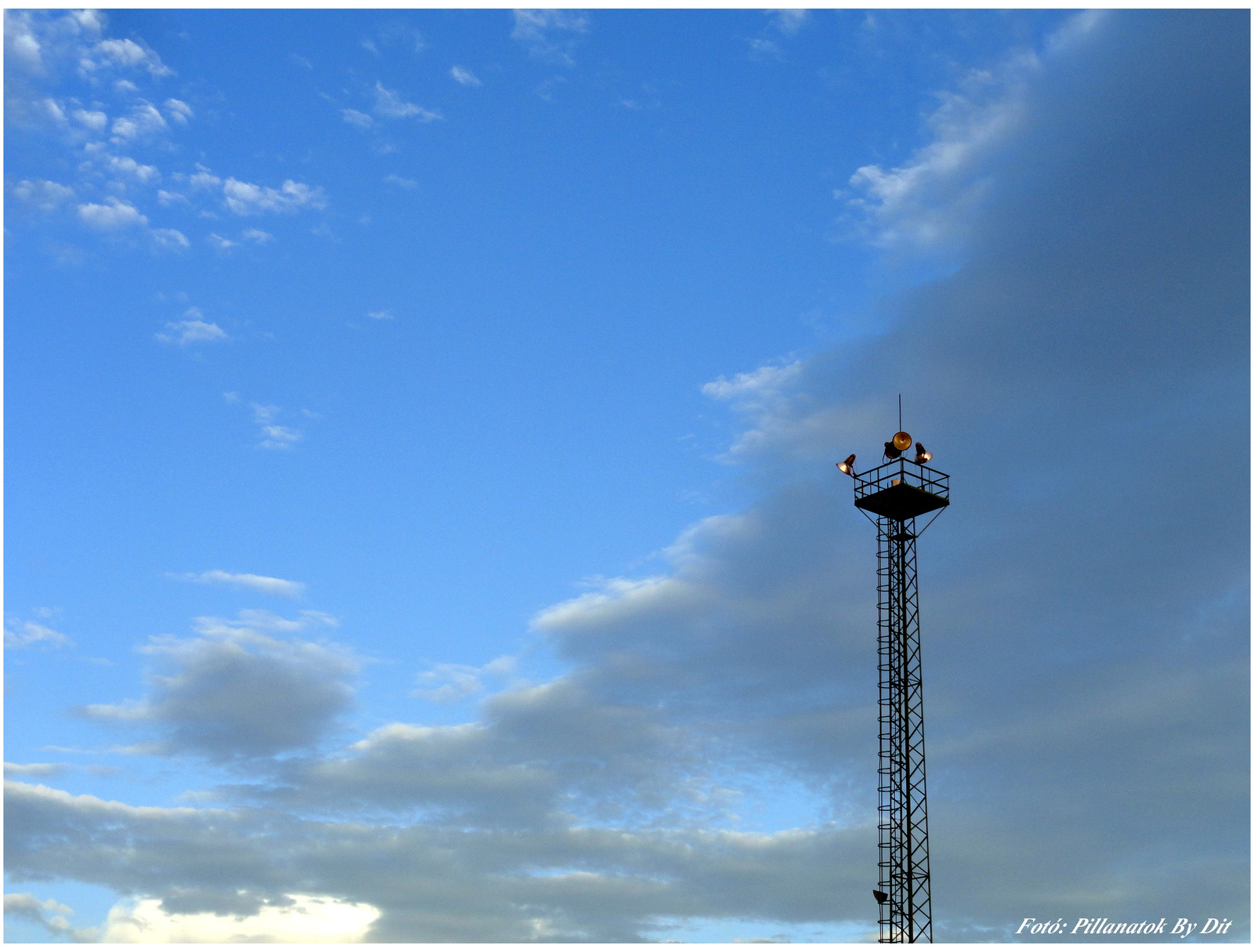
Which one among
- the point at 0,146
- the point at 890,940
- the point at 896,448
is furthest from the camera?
the point at 896,448

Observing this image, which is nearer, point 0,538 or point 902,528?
point 0,538

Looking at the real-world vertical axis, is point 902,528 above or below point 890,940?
above

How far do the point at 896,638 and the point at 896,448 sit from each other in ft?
40.2

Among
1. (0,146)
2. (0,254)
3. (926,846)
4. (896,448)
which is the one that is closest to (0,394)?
(0,254)

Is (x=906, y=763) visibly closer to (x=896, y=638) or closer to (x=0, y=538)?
(x=896, y=638)

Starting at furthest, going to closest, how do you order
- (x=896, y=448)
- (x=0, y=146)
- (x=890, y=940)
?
(x=896, y=448) → (x=890, y=940) → (x=0, y=146)

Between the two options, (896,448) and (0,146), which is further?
(896,448)

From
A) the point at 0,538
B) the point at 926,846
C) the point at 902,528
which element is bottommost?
the point at 926,846

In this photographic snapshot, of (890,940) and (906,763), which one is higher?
(906,763)

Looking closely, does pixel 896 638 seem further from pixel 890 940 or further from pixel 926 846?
pixel 890 940

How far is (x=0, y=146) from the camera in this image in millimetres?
74000

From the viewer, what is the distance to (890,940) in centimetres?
8069

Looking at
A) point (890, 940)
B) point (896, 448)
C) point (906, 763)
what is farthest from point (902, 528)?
point (890, 940)

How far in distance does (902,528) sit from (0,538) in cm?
5509
